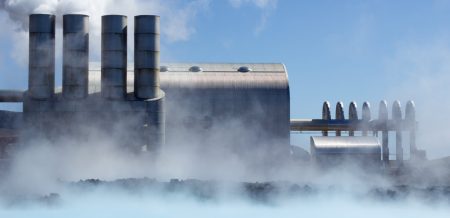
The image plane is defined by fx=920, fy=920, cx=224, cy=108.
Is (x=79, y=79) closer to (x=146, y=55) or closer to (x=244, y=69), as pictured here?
(x=146, y=55)

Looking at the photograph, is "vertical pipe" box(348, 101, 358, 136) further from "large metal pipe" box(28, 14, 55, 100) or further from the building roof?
"large metal pipe" box(28, 14, 55, 100)

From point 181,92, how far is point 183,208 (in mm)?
23400

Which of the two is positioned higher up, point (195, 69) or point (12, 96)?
point (195, 69)

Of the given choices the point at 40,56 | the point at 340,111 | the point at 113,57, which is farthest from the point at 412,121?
the point at 40,56

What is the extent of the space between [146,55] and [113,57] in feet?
6.81

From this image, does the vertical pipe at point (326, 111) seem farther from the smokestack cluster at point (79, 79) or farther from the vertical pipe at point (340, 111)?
the smokestack cluster at point (79, 79)

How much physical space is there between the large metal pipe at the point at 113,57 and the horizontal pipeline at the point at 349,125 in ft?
→ 61.8

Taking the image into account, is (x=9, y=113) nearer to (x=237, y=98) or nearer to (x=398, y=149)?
(x=237, y=98)

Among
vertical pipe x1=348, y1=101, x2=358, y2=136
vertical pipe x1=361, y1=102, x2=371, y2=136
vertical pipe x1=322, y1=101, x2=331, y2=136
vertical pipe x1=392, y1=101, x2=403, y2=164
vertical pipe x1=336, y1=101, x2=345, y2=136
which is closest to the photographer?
vertical pipe x1=392, y1=101, x2=403, y2=164

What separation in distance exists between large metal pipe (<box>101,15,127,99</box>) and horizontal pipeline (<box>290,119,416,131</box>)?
18827 millimetres

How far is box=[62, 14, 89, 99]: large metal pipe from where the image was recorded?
187 ft

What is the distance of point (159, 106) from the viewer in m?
58.1

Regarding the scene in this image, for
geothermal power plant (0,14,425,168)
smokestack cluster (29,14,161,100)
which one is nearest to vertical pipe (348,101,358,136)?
geothermal power plant (0,14,425,168)

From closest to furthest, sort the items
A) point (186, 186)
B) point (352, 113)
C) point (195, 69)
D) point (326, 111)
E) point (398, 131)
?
point (186, 186) < point (195, 69) < point (398, 131) < point (352, 113) < point (326, 111)
